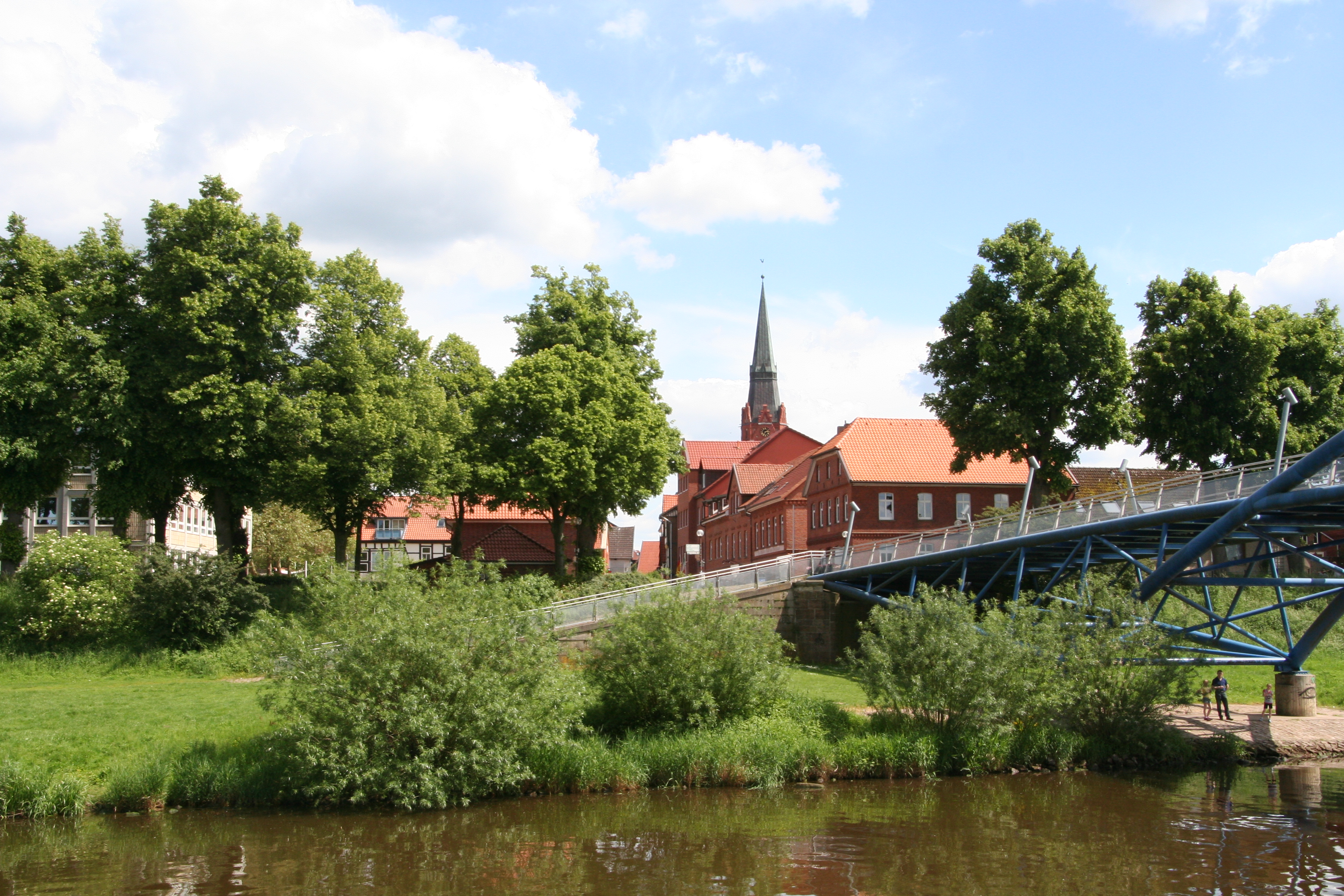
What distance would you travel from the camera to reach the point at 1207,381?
128 ft

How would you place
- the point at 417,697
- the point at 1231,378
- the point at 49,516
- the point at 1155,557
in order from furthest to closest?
1. the point at 49,516
2. the point at 1231,378
3. the point at 1155,557
4. the point at 417,697

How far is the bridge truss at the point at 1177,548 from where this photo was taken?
22.0 m

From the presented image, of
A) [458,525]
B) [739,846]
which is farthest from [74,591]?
[739,846]

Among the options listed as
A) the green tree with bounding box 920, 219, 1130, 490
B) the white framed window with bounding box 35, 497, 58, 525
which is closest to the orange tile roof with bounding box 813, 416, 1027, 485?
the green tree with bounding box 920, 219, 1130, 490

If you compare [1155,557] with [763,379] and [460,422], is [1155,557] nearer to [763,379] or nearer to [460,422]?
[460,422]

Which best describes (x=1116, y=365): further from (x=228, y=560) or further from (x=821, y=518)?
(x=228, y=560)

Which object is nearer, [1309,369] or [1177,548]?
[1177,548]

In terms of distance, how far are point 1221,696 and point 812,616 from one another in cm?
1303

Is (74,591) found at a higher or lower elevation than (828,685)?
higher

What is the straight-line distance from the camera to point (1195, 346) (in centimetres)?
3903

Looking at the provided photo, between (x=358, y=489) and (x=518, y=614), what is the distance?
51.5 ft

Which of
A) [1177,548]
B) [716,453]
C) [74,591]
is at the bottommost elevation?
[74,591]

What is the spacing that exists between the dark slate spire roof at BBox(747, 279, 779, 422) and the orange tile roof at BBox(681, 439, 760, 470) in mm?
21252

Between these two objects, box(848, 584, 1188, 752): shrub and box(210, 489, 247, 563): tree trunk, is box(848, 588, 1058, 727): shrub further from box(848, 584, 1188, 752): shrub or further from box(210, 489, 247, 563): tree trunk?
box(210, 489, 247, 563): tree trunk
